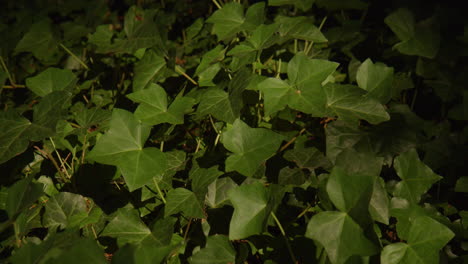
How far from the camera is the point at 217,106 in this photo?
127 centimetres

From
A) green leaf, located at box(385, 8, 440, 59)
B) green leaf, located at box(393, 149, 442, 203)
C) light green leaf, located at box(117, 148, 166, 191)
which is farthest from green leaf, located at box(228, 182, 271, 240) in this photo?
green leaf, located at box(385, 8, 440, 59)

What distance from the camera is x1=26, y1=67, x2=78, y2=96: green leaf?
144 cm

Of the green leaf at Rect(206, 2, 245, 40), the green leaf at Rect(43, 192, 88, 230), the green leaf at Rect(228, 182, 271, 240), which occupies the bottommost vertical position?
the green leaf at Rect(43, 192, 88, 230)

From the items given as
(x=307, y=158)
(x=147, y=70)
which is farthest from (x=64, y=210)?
(x=307, y=158)

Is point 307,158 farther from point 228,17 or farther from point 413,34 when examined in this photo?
point 413,34

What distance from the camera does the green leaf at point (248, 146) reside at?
42.7 inches

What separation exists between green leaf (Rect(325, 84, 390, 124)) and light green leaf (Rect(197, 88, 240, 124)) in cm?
37

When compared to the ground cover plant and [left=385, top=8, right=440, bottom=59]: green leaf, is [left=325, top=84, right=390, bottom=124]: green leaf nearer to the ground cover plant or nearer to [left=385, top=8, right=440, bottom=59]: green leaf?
the ground cover plant

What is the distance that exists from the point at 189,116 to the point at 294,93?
0.52m

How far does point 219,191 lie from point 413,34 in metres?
1.21

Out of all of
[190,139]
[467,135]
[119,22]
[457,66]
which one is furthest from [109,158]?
[119,22]

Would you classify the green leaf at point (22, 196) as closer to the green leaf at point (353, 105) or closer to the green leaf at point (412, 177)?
the green leaf at point (353, 105)

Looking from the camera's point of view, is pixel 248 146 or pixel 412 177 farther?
pixel 412 177

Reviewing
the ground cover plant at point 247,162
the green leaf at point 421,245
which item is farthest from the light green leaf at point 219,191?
the green leaf at point 421,245
